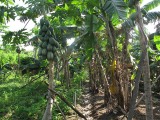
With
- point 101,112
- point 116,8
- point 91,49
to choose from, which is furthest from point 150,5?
point 101,112

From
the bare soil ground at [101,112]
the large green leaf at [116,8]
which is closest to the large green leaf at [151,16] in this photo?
the bare soil ground at [101,112]

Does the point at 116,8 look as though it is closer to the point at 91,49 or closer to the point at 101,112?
the point at 91,49

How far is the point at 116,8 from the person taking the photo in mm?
5492

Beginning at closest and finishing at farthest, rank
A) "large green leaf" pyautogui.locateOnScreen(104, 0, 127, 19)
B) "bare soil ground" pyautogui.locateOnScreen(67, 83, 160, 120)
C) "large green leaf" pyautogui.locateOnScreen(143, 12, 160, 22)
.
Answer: "large green leaf" pyautogui.locateOnScreen(104, 0, 127, 19) < "bare soil ground" pyautogui.locateOnScreen(67, 83, 160, 120) < "large green leaf" pyautogui.locateOnScreen(143, 12, 160, 22)

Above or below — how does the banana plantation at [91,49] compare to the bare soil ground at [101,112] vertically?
above

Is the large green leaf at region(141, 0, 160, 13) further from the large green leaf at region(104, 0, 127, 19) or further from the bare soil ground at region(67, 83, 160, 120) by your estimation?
the bare soil ground at region(67, 83, 160, 120)

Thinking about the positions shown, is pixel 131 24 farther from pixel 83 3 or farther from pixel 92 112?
pixel 92 112

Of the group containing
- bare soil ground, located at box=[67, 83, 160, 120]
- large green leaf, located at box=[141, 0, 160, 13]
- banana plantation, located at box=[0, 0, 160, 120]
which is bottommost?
bare soil ground, located at box=[67, 83, 160, 120]

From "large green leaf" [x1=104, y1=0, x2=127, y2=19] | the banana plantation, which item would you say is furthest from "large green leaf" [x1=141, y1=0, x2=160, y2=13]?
"large green leaf" [x1=104, y1=0, x2=127, y2=19]

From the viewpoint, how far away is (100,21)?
7.67m

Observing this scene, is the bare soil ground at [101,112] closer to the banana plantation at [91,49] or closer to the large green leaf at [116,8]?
the banana plantation at [91,49]

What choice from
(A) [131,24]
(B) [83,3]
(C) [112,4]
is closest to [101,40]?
(A) [131,24]

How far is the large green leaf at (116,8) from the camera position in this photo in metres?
5.37

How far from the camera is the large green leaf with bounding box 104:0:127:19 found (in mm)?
5368
